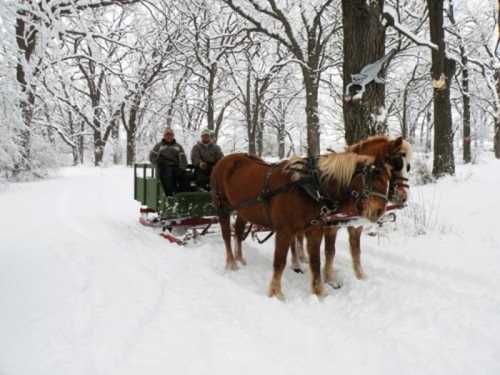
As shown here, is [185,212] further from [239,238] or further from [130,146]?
[130,146]

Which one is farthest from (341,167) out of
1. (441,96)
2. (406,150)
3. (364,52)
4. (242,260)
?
(441,96)

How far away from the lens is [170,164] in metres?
7.28

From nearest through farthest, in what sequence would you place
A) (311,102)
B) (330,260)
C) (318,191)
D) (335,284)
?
(318,191) → (335,284) → (330,260) → (311,102)

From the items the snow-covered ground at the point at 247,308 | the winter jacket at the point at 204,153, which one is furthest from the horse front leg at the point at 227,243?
the winter jacket at the point at 204,153

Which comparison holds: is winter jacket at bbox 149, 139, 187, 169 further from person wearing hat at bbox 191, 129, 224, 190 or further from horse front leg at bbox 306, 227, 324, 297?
horse front leg at bbox 306, 227, 324, 297

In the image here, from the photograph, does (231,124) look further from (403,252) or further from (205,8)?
A: (403,252)

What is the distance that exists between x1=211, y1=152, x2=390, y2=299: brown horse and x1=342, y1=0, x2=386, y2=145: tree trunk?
2419 mm

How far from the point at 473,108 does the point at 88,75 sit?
2854 cm

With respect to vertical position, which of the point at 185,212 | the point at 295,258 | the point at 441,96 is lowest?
the point at 295,258

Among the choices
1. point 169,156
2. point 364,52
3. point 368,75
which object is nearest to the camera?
point 368,75

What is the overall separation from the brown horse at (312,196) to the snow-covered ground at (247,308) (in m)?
0.54

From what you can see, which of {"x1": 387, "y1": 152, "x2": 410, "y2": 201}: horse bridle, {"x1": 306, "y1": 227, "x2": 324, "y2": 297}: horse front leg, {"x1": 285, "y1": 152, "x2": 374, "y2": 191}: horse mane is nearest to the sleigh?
{"x1": 306, "y1": 227, "x2": 324, "y2": 297}: horse front leg

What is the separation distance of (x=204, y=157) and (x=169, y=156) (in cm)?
64

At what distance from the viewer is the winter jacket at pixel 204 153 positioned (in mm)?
7605
